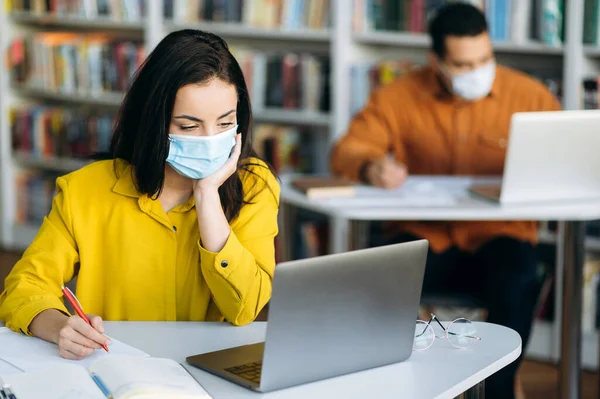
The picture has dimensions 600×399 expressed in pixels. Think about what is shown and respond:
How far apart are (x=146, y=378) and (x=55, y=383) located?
0.12m

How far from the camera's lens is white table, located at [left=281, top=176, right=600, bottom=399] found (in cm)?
245

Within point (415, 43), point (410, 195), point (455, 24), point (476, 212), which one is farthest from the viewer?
point (415, 43)

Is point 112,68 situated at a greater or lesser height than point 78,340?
greater

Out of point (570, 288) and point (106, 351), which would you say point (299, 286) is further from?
point (570, 288)

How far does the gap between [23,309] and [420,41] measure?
2300 mm

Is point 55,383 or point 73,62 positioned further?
point 73,62

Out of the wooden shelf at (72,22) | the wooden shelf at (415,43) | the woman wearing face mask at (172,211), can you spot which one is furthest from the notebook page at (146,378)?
the wooden shelf at (72,22)

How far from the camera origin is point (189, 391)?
4.19ft

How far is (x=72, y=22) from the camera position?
4875 millimetres

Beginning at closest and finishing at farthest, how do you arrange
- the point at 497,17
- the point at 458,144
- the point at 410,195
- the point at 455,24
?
the point at 410,195
the point at 455,24
the point at 458,144
the point at 497,17

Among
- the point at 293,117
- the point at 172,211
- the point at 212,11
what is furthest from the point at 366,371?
the point at 212,11

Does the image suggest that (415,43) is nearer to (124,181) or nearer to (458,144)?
(458,144)

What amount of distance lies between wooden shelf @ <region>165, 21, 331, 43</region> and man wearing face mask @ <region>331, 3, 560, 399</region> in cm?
79

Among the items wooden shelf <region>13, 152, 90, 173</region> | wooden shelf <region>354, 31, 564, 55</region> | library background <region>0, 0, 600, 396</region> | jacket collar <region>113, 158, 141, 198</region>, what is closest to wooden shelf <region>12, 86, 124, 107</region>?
library background <region>0, 0, 600, 396</region>
